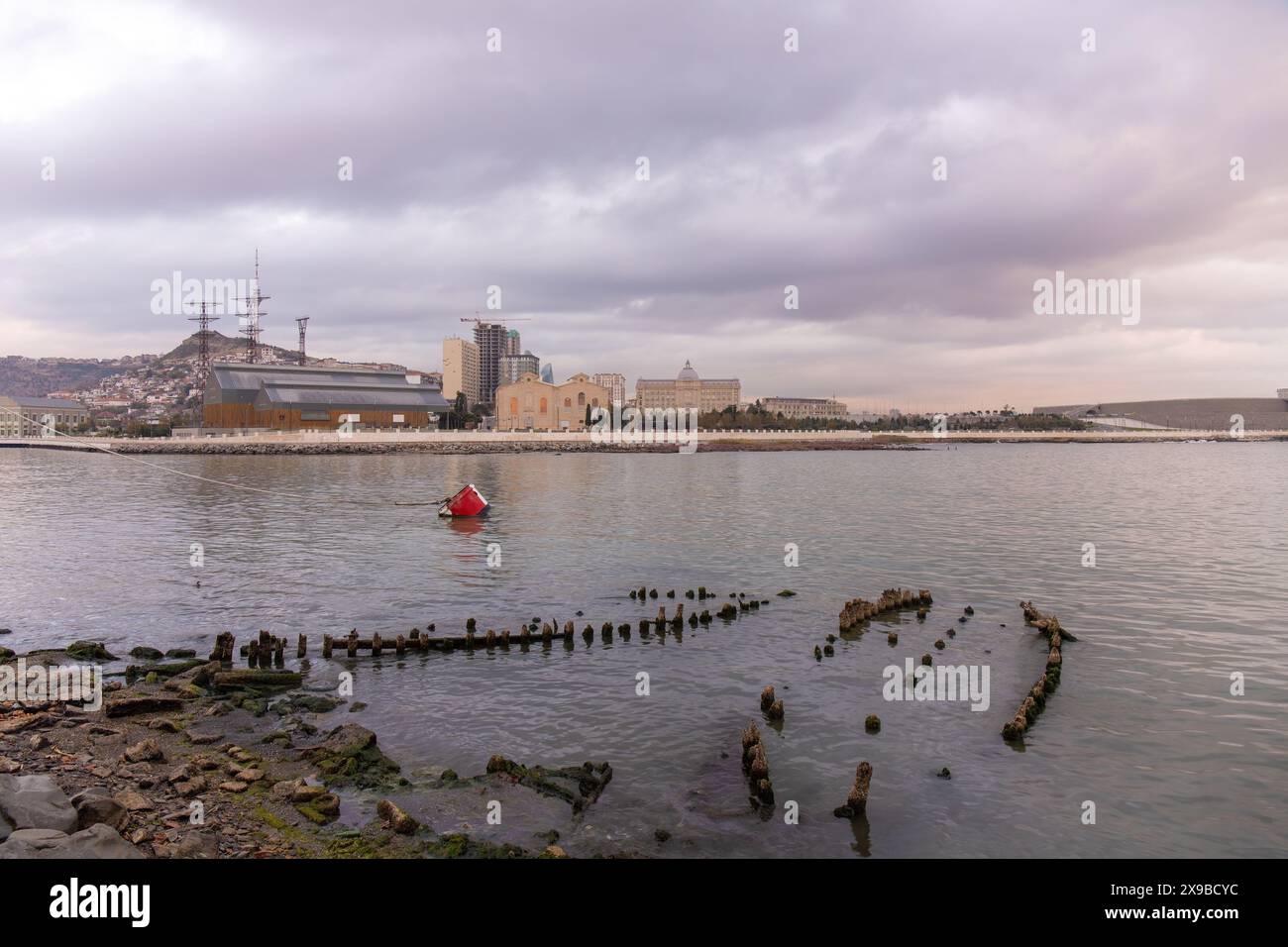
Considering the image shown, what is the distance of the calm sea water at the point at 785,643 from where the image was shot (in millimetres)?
12359

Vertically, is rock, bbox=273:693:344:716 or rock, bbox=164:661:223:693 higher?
rock, bbox=164:661:223:693

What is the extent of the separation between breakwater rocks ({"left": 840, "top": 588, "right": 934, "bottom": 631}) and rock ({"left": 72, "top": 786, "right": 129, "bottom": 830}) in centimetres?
1794

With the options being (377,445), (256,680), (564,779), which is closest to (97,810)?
(564,779)

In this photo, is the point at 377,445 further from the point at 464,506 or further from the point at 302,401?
the point at 464,506

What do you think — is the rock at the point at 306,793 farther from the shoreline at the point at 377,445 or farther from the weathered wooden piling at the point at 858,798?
the shoreline at the point at 377,445

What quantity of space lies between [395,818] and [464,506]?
39.7 metres

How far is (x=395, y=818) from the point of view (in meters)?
11.1

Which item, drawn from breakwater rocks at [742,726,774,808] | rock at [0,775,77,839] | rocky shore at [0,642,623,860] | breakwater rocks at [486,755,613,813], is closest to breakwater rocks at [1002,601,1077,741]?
breakwater rocks at [742,726,774,808]

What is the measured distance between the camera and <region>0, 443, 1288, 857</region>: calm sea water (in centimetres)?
1236

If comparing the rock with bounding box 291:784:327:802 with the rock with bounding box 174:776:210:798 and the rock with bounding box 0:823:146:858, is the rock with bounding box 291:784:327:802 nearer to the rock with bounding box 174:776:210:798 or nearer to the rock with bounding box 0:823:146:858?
the rock with bounding box 174:776:210:798

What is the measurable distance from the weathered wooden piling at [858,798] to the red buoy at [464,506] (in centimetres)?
4015

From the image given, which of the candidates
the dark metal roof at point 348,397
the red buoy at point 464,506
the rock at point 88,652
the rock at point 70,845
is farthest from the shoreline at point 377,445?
the rock at point 70,845

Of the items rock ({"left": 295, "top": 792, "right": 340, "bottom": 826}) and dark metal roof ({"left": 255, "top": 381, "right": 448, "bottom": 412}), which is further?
dark metal roof ({"left": 255, "top": 381, "right": 448, "bottom": 412})
